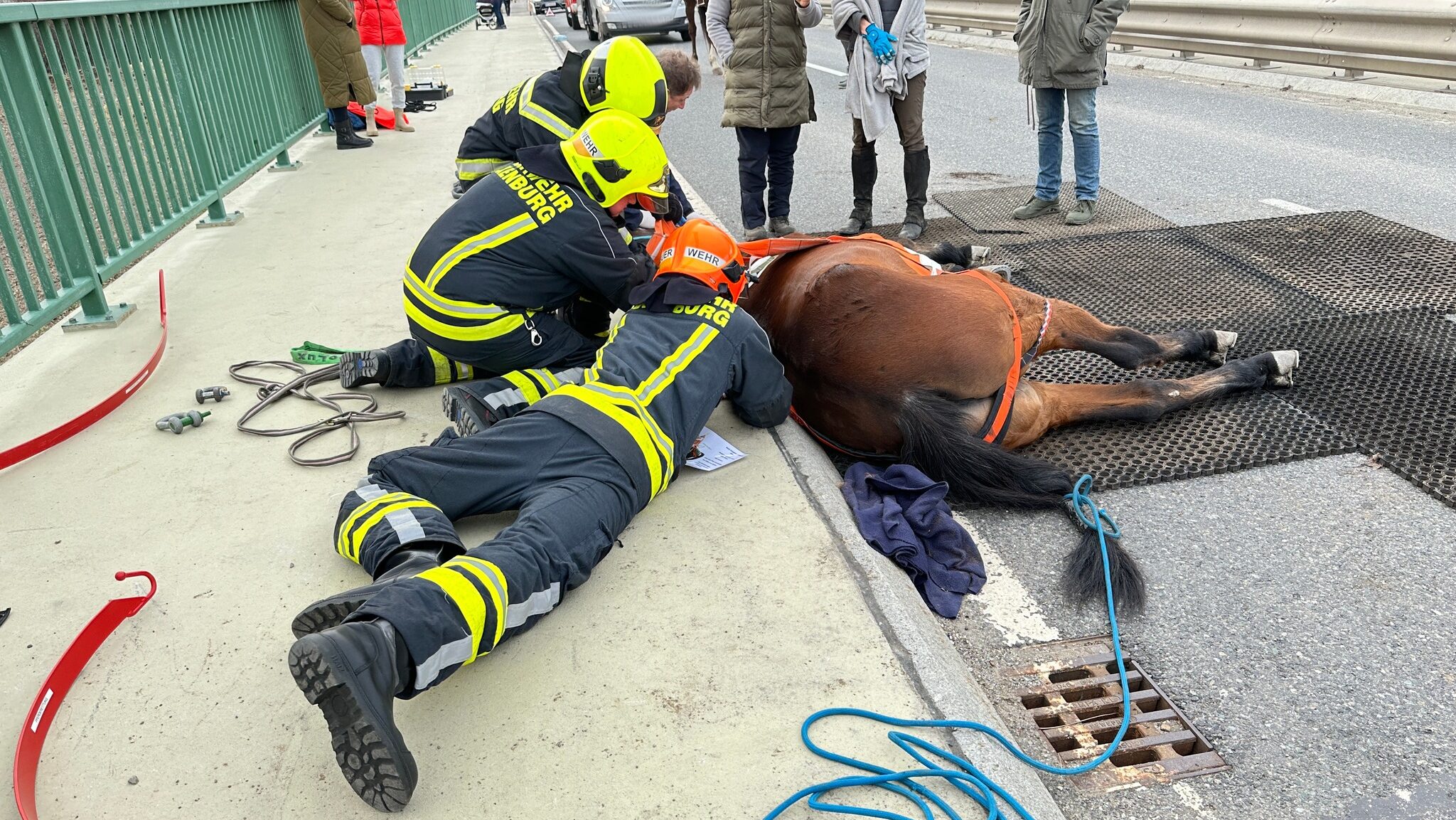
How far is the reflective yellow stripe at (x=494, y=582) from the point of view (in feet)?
7.58

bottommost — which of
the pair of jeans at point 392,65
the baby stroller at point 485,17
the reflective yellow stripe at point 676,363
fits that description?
the reflective yellow stripe at point 676,363

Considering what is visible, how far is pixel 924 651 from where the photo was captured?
2.39 meters

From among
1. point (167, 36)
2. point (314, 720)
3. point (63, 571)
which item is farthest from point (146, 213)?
point (314, 720)

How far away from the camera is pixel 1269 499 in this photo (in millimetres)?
3197

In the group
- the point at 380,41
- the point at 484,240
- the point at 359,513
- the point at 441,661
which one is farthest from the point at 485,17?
the point at 441,661

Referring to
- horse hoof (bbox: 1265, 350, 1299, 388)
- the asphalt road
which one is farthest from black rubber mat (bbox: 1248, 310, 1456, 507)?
the asphalt road

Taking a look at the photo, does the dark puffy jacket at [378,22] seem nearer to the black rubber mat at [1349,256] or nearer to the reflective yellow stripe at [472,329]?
the reflective yellow stripe at [472,329]

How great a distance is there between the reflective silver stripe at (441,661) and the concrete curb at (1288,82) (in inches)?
325

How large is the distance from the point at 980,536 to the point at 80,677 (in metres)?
2.63

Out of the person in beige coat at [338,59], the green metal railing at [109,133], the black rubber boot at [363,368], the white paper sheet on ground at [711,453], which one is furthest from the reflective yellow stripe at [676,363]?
the person in beige coat at [338,59]

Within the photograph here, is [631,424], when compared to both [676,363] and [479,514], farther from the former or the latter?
[479,514]

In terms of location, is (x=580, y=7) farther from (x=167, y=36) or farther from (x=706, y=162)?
(x=167, y=36)

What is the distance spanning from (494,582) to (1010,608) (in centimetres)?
149

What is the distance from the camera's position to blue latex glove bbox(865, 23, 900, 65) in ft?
19.2
